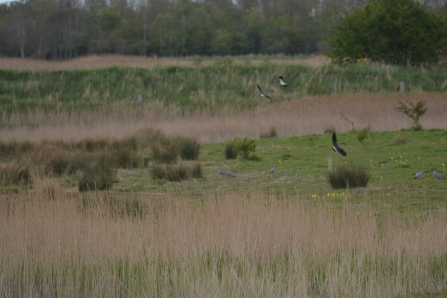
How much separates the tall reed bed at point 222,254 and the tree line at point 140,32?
4384 cm

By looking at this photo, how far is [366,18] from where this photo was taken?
37656 mm

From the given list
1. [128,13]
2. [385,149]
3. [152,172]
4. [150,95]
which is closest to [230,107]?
[150,95]

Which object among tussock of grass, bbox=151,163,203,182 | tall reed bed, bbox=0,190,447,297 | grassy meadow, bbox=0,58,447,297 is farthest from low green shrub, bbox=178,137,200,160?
tall reed bed, bbox=0,190,447,297

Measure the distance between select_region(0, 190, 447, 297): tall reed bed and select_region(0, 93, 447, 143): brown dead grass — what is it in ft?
40.4

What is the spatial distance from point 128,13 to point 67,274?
8121cm

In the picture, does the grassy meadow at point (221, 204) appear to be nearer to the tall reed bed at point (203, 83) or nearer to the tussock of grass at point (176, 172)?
the tussock of grass at point (176, 172)

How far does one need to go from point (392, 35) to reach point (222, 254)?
108 feet

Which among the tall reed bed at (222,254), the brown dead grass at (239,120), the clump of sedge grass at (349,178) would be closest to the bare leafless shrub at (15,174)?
the tall reed bed at (222,254)

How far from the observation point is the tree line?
5622 centimetres

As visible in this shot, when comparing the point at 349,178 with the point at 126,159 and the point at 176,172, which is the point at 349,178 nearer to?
the point at 176,172

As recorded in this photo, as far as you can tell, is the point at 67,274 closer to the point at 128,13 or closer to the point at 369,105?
the point at 369,105

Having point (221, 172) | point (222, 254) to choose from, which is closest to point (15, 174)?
point (221, 172)

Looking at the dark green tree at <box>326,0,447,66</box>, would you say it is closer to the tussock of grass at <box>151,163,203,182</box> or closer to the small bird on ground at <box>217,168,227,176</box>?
the small bird on ground at <box>217,168,227,176</box>

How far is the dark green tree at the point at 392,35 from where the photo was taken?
37375 mm
